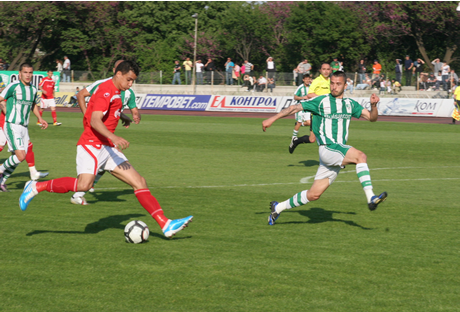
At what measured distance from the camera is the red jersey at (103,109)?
21.9 feet

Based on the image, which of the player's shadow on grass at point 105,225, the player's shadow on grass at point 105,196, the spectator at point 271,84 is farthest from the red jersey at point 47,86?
the player's shadow on grass at point 105,225

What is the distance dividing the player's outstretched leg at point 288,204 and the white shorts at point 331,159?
32 cm

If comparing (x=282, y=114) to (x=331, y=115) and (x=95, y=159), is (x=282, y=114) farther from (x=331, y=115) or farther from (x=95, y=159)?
(x=95, y=159)

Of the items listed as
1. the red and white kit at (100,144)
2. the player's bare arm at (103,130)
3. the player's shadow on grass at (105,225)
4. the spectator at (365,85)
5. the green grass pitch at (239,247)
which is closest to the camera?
the green grass pitch at (239,247)

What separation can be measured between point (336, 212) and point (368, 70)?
42117 millimetres

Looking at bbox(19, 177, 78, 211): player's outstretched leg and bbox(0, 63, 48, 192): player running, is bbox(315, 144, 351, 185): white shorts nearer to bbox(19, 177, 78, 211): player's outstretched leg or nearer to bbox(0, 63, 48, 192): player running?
bbox(19, 177, 78, 211): player's outstretched leg

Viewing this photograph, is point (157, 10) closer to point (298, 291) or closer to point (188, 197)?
point (188, 197)

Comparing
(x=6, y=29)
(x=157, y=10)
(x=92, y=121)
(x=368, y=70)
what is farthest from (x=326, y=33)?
(x=92, y=121)

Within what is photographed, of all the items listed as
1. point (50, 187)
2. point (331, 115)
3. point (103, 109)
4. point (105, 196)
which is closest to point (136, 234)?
point (50, 187)

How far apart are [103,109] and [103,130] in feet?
1.24

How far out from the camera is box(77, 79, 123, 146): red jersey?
21.9ft

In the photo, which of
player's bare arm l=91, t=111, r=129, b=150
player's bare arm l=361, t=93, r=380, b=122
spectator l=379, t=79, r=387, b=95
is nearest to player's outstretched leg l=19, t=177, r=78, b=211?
player's bare arm l=91, t=111, r=129, b=150

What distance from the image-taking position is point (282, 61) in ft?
175

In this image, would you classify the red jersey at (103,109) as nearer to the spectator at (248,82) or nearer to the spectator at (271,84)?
the spectator at (271,84)
